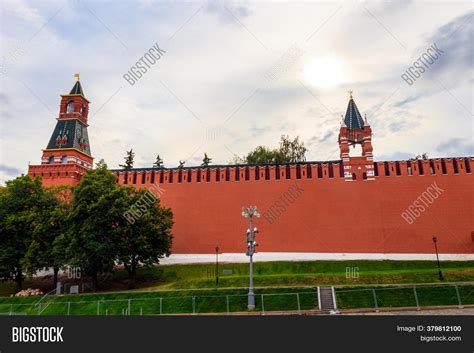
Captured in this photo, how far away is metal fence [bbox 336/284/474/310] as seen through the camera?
21250 mm

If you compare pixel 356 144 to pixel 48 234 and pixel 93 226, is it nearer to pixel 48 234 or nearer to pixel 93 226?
pixel 93 226

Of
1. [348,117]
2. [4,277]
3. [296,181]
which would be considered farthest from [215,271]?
[348,117]

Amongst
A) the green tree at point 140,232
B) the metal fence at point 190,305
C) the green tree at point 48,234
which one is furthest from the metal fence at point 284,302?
the green tree at point 140,232

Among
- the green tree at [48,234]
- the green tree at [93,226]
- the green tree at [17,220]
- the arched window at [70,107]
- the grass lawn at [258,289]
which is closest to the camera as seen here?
the grass lawn at [258,289]

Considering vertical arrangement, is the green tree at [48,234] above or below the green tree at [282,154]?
below

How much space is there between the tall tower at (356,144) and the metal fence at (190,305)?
694 inches

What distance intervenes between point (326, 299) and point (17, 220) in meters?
26.9

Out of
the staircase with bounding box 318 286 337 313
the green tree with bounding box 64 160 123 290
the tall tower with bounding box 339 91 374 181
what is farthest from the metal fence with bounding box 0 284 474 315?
the tall tower with bounding box 339 91 374 181

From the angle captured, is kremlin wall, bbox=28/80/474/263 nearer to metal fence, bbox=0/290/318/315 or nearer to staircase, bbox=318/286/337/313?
staircase, bbox=318/286/337/313

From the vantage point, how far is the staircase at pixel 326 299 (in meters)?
22.2

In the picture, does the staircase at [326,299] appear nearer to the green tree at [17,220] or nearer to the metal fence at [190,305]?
the metal fence at [190,305]

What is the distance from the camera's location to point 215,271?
3538cm

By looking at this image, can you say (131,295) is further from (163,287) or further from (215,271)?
(215,271)
